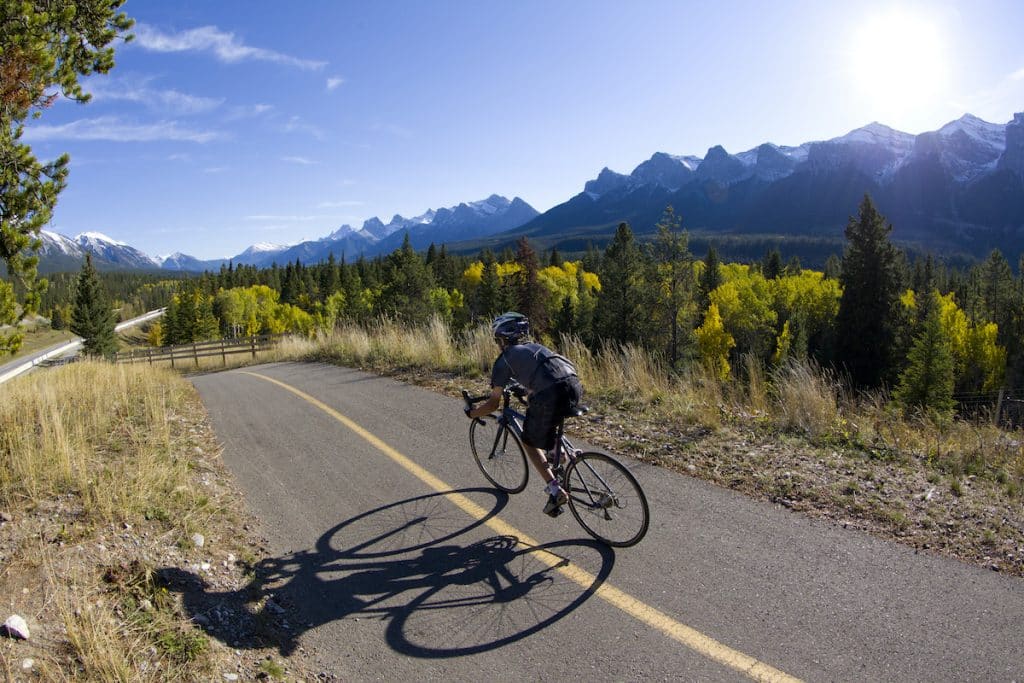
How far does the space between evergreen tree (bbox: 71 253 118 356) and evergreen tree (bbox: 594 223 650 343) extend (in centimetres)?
4794

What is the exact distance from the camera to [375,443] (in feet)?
24.6

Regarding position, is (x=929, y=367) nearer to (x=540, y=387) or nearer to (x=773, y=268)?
(x=540, y=387)

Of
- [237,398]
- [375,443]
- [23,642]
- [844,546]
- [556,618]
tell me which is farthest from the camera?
[237,398]

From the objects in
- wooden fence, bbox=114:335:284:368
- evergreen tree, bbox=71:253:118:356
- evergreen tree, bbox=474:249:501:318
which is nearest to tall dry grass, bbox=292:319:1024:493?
wooden fence, bbox=114:335:284:368

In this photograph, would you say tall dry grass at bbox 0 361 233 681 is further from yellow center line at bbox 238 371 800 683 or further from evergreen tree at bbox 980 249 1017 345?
evergreen tree at bbox 980 249 1017 345

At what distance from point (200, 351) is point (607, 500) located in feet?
134

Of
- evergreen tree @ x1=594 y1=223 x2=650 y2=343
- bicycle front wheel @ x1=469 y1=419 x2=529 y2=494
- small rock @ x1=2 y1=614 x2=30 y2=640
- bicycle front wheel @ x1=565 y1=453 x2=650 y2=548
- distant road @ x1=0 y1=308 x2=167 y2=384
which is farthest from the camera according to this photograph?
evergreen tree @ x1=594 y1=223 x2=650 y2=343

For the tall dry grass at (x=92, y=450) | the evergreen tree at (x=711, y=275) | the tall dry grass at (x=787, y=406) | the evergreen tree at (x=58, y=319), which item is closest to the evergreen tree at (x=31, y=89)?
the tall dry grass at (x=92, y=450)

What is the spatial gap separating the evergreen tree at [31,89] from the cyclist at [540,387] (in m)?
4.99

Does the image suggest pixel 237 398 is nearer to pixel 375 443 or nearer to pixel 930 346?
pixel 375 443

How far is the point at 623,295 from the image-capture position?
47.3m

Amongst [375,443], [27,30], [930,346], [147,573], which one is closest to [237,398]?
[375,443]

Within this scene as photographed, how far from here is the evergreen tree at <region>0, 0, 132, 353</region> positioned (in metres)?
5.21

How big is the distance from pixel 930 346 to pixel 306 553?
38.1m
